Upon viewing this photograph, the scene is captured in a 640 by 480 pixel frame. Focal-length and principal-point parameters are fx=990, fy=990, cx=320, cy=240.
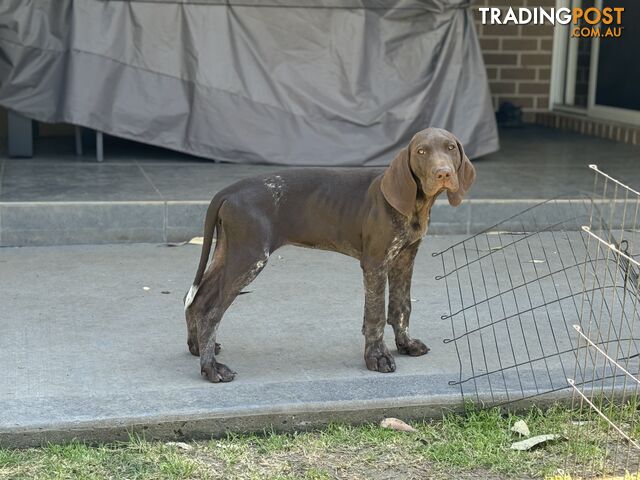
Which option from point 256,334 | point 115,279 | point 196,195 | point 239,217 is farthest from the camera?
point 196,195

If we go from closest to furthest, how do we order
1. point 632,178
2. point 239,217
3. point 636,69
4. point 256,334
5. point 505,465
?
point 505,465 < point 239,217 < point 256,334 < point 632,178 < point 636,69

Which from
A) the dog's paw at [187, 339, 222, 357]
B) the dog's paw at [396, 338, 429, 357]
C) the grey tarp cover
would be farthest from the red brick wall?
the dog's paw at [187, 339, 222, 357]

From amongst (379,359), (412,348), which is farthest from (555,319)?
(379,359)

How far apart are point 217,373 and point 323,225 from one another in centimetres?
78

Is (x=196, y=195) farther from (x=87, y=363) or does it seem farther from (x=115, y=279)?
(x=87, y=363)

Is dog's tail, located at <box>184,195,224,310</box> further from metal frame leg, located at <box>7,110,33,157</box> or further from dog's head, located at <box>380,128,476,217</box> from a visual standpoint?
metal frame leg, located at <box>7,110,33,157</box>

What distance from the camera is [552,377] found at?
4.35 metres

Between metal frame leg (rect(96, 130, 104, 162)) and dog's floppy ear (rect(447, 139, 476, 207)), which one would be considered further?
metal frame leg (rect(96, 130, 104, 162))

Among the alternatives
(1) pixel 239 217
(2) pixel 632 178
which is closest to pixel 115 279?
(1) pixel 239 217

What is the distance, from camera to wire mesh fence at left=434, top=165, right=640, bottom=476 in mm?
4004

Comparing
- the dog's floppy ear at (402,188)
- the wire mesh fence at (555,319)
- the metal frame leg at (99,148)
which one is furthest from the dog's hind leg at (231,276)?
the metal frame leg at (99,148)

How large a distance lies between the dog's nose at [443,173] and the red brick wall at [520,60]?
823 centimetres

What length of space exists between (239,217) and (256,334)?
91 cm

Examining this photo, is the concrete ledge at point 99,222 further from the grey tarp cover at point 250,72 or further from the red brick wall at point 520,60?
the red brick wall at point 520,60
